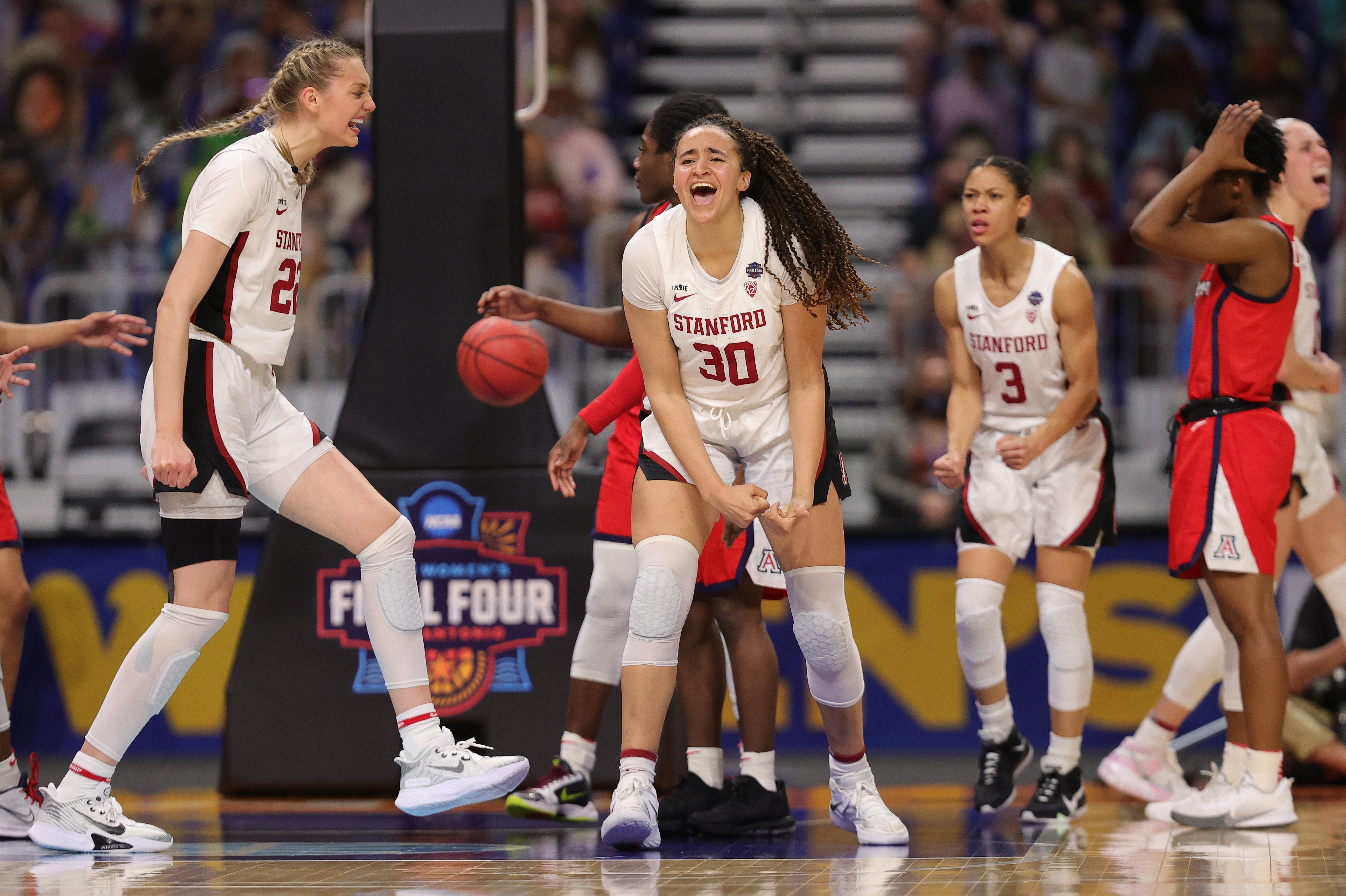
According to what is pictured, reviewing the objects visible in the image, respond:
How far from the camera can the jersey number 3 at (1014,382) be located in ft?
17.5

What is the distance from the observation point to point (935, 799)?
18.8 feet

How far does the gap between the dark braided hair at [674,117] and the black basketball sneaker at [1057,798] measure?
8.08 ft

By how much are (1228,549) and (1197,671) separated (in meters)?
0.94

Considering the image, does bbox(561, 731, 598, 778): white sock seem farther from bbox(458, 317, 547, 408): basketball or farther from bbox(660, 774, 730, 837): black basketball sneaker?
bbox(458, 317, 547, 408): basketball

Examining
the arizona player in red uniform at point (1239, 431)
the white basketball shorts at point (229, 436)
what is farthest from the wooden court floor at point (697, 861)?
the white basketball shorts at point (229, 436)

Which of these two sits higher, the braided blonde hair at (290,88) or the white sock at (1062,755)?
the braided blonde hair at (290,88)

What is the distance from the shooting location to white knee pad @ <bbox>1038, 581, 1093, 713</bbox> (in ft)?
17.1

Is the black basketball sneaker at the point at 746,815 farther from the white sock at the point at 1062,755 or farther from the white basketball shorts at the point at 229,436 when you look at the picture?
the white basketball shorts at the point at 229,436

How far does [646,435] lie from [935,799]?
212 cm

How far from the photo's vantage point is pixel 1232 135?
15.8 feet

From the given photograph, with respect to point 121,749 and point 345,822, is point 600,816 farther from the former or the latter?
point 121,749

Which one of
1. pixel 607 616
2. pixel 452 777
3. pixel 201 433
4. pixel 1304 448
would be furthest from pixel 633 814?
pixel 1304 448

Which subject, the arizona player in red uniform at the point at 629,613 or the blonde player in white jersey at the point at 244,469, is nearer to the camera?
the blonde player in white jersey at the point at 244,469

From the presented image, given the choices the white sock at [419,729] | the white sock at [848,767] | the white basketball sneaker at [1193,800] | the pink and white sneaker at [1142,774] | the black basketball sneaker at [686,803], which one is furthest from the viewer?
the pink and white sneaker at [1142,774]
